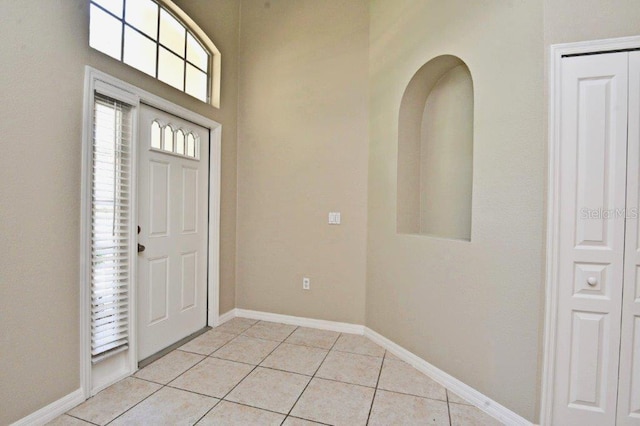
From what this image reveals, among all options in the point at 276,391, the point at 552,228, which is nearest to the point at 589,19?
the point at 552,228

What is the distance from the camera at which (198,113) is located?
2.74 meters

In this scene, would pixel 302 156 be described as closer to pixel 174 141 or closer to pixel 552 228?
pixel 174 141

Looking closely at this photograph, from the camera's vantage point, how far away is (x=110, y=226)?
78.2 inches

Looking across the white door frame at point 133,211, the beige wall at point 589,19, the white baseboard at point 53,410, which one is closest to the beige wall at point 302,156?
the white door frame at point 133,211

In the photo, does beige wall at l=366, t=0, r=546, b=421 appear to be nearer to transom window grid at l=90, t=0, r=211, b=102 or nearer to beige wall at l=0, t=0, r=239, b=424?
transom window grid at l=90, t=0, r=211, b=102

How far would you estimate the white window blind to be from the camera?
189 centimetres

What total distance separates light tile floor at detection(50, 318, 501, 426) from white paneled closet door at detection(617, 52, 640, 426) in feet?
2.14

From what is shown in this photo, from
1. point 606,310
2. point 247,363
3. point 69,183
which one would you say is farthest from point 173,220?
point 606,310

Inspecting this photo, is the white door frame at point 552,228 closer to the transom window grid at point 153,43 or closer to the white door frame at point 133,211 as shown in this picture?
the white door frame at point 133,211

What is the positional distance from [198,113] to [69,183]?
4.34ft

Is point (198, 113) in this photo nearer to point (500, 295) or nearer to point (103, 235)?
point (103, 235)

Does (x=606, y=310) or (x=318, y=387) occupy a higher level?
(x=606, y=310)

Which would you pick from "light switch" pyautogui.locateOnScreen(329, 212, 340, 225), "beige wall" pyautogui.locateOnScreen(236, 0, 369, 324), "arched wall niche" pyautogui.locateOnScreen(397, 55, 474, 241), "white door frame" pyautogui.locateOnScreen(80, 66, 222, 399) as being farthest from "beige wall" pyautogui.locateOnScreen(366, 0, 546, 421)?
"white door frame" pyautogui.locateOnScreen(80, 66, 222, 399)

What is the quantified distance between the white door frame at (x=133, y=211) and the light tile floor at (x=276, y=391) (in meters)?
0.20
